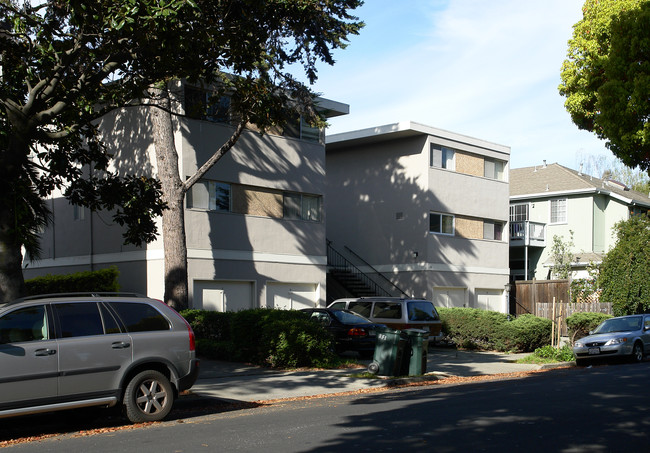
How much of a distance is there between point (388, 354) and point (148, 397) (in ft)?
24.1

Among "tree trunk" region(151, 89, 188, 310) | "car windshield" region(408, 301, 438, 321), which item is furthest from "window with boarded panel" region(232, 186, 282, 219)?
"car windshield" region(408, 301, 438, 321)

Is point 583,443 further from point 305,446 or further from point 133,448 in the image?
point 133,448

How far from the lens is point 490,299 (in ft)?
107

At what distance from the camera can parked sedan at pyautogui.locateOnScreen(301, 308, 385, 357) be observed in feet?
62.3

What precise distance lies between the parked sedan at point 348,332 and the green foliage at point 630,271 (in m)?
14.6

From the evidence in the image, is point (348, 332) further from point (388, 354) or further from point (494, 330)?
point (494, 330)

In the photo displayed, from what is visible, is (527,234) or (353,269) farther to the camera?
(527,234)

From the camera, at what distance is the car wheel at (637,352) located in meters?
20.0

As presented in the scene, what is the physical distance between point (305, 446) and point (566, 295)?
2650 cm

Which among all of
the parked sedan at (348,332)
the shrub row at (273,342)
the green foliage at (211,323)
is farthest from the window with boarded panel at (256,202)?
the shrub row at (273,342)

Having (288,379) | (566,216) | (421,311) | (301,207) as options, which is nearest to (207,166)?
(301,207)

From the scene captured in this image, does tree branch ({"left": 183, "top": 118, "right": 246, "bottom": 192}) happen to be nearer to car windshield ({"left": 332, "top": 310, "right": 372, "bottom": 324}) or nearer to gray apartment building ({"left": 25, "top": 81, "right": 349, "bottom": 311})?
gray apartment building ({"left": 25, "top": 81, "right": 349, "bottom": 311})

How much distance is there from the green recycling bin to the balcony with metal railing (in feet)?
69.5

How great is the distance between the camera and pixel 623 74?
1648cm
